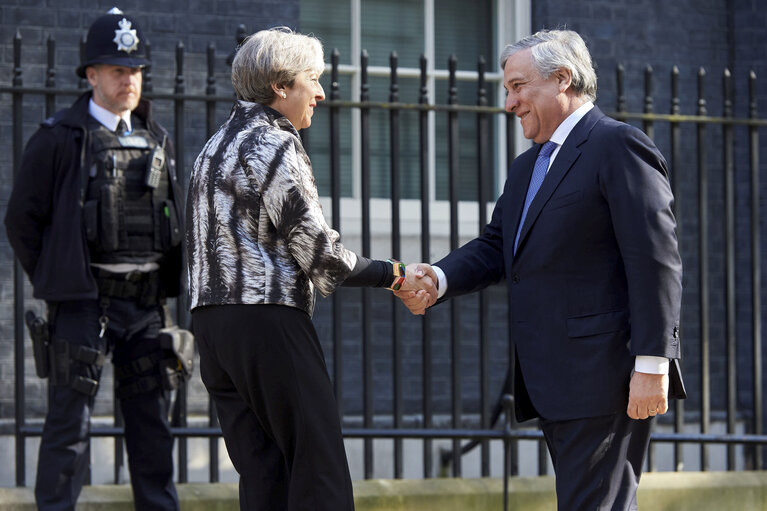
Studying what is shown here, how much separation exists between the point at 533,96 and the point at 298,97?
2.37 feet

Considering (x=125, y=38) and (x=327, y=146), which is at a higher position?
(x=125, y=38)

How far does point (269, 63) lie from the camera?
3514 mm

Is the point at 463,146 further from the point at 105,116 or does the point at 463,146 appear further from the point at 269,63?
the point at 269,63

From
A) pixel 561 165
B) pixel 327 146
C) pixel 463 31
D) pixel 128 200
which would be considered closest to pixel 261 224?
pixel 561 165

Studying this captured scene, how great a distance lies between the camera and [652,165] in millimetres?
3391

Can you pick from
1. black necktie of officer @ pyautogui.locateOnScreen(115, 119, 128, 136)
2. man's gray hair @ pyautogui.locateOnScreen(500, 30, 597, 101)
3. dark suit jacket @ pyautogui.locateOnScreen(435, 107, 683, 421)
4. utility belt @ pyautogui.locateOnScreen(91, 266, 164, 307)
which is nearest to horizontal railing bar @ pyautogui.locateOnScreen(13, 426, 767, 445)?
utility belt @ pyautogui.locateOnScreen(91, 266, 164, 307)

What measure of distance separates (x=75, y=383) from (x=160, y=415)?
39 centimetres

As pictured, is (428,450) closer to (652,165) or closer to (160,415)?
(160,415)

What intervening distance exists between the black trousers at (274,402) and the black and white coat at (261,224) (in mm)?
67

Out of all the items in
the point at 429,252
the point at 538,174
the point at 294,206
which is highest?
the point at 538,174

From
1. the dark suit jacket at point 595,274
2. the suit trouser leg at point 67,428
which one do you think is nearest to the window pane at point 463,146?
the suit trouser leg at point 67,428

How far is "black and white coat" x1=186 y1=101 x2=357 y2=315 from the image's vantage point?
3398 millimetres

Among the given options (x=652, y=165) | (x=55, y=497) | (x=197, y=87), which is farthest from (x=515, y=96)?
(x=197, y=87)

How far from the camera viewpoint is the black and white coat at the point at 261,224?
340 centimetres
